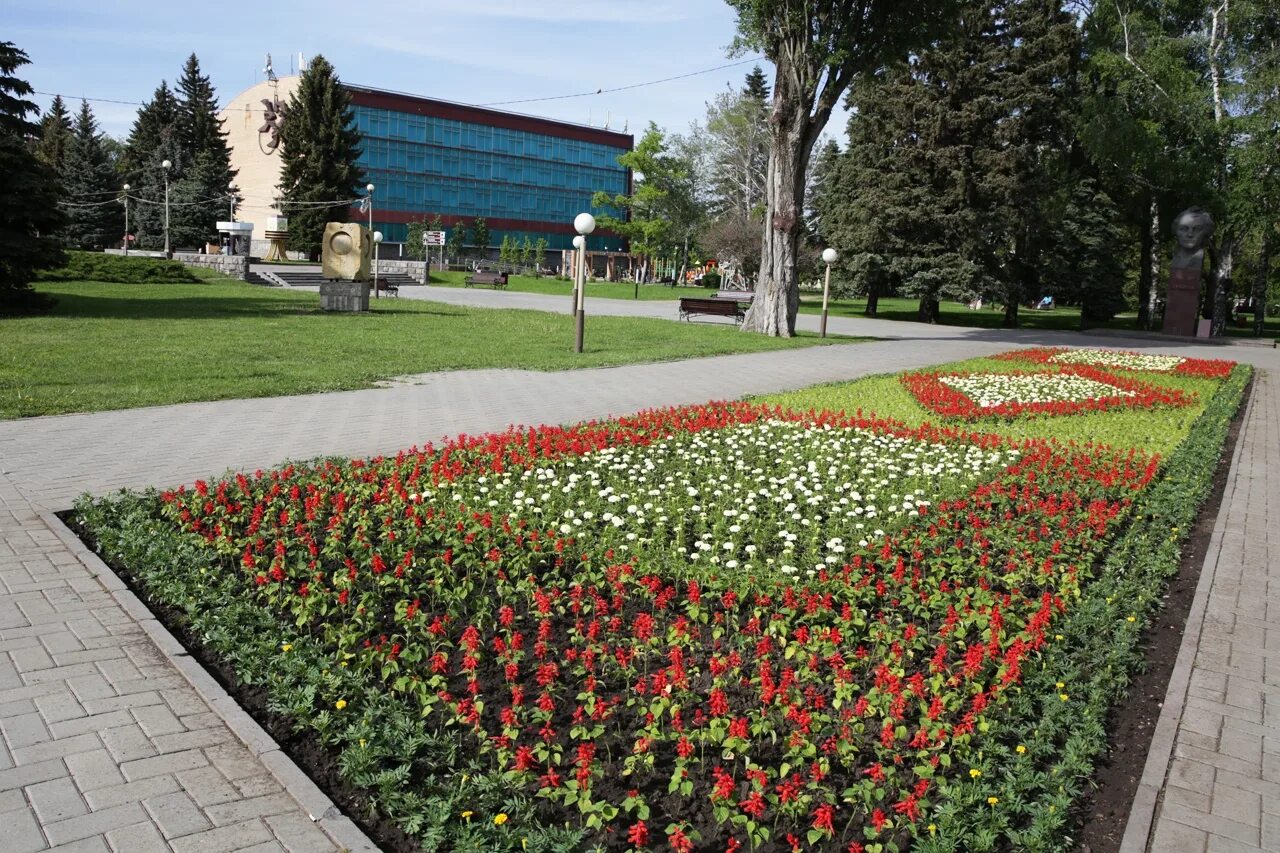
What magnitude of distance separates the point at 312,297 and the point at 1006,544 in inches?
1176

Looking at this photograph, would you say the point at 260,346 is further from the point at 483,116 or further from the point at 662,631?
the point at 483,116

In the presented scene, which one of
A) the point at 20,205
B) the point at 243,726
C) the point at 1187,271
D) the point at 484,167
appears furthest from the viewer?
the point at 484,167

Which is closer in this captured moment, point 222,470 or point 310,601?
point 310,601

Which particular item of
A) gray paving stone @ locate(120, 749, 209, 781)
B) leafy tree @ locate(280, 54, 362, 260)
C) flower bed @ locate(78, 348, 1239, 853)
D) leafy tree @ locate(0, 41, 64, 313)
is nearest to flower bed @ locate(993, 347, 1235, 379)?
flower bed @ locate(78, 348, 1239, 853)

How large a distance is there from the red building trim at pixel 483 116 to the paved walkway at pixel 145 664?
67440mm

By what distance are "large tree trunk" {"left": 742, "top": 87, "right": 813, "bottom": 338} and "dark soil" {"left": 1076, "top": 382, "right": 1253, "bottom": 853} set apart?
683 inches

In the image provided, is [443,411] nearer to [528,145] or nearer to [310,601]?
[310,601]

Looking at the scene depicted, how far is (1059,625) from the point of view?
494 centimetres

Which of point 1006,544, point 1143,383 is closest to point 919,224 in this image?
point 1143,383

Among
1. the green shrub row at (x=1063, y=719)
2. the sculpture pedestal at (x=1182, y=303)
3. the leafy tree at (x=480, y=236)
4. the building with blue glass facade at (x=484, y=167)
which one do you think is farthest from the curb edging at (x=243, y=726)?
the leafy tree at (x=480, y=236)

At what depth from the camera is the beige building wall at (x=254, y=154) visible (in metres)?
71.2

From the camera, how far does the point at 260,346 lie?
15.5 metres

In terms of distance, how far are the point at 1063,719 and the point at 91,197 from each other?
70681 millimetres

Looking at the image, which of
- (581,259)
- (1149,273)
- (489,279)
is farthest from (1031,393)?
(489,279)
